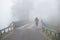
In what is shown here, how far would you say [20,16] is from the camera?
174 inches

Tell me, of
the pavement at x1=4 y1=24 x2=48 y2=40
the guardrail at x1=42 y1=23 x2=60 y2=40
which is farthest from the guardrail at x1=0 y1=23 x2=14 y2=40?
the guardrail at x1=42 y1=23 x2=60 y2=40

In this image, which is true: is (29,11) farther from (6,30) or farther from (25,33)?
(6,30)

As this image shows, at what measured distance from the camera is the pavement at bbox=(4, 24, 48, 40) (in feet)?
14.3

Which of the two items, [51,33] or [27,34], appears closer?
[51,33]

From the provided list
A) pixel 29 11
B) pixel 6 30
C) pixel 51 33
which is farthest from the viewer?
pixel 6 30

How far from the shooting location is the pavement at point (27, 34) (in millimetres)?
4359

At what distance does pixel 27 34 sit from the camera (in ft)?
14.6

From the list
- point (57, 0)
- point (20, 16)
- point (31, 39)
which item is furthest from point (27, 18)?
point (57, 0)

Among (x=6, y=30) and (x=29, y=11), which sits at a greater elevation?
(x=29, y=11)

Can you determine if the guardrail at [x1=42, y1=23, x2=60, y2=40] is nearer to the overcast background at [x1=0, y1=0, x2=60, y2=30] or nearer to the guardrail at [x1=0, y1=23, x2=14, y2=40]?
the overcast background at [x1=0, y1=0, x2=60, y2=30]

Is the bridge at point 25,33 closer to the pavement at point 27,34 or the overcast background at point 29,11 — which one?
the pavement at point 27,34

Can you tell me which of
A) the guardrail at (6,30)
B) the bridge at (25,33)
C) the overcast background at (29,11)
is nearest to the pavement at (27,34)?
the bridge at (25,33)

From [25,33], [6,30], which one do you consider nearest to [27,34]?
[25,33]

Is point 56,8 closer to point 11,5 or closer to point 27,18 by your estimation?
point 27,18
